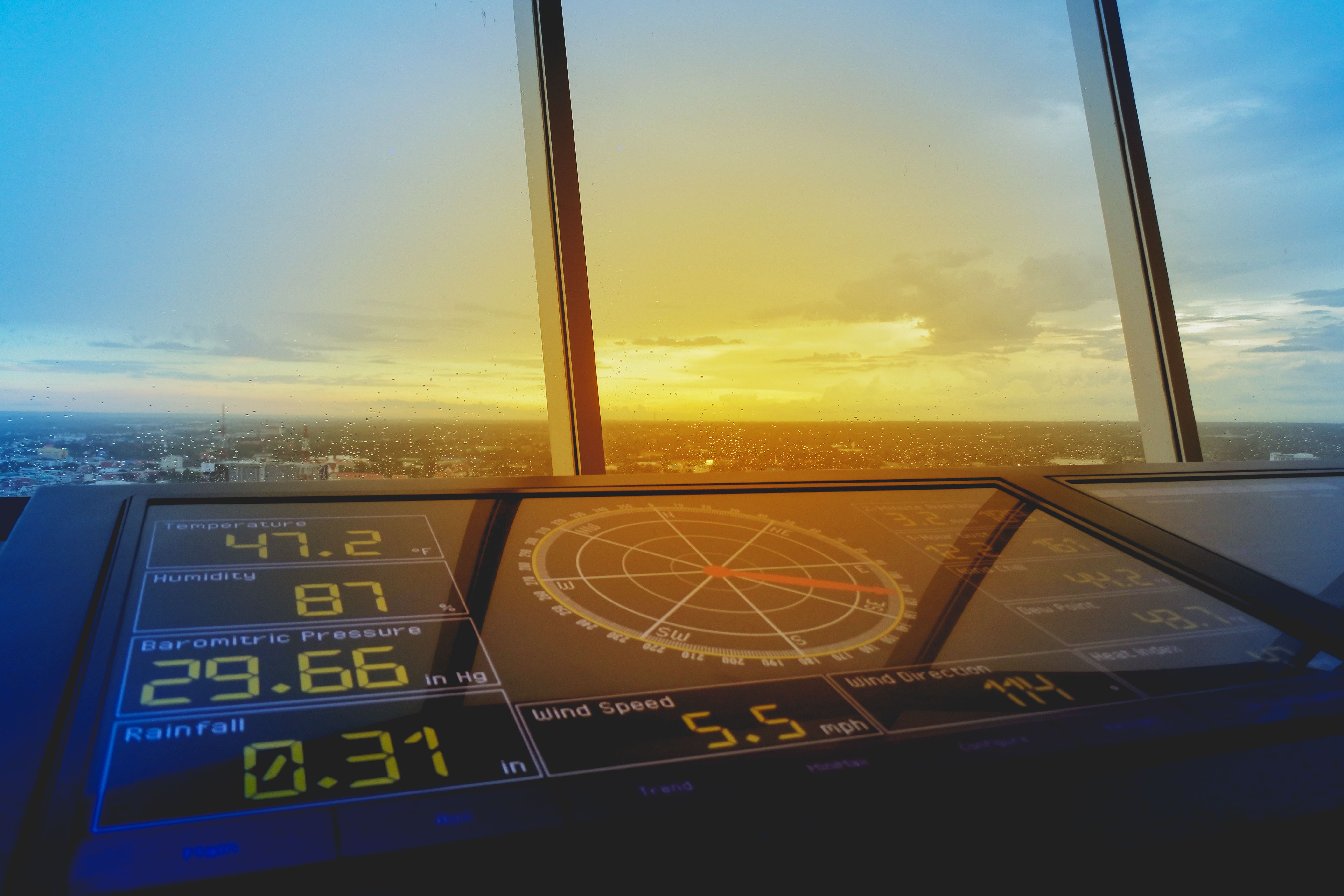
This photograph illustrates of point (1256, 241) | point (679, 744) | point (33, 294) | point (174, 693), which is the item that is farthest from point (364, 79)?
point (1256, 241)

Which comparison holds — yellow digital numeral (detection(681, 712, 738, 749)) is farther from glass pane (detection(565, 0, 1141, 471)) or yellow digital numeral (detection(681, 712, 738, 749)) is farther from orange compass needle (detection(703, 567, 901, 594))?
glass pane (detection(565, 0, 1141, 471))

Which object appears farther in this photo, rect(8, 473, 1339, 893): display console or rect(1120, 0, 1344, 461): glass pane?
rect(1120, 0, 1344, 461): glass pane

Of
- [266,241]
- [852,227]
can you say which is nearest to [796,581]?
[266,241]


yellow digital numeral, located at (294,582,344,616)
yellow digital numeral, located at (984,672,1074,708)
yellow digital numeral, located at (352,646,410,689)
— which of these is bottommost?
yellow digital numeral, located at (984,672,1074,708)

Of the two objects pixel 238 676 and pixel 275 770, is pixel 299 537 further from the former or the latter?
pixel 275 770

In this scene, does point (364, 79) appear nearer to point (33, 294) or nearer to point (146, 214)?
point (146, 214)

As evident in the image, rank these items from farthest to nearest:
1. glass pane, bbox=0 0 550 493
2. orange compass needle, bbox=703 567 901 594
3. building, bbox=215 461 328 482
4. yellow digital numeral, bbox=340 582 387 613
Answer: glass pane, bbox=0 0 550 493, building, bbox=215 461 328 482, orange compass needle, bbox=703 567 901 594, yellow digital numeral, bbox=340 582 387 613

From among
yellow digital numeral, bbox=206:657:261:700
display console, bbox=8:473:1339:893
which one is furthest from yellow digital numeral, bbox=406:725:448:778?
yellow digital numeral, bbox=206:657:261:700
